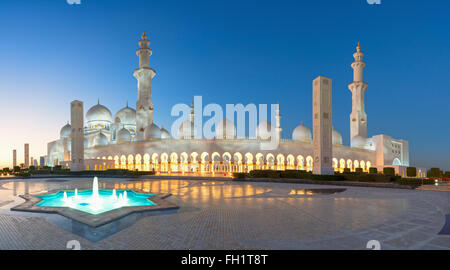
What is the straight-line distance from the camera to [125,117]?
47656mm

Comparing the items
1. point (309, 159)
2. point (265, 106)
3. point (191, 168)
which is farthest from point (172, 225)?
point (265, 106)

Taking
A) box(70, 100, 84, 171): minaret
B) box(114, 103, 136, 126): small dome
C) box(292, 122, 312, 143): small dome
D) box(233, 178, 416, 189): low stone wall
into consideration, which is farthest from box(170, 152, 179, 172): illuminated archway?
box(292, 122, 312, 143): small dome

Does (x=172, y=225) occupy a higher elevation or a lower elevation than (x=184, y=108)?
lower

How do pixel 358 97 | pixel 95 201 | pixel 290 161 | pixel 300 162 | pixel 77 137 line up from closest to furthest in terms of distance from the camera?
pixel 95 201 < pixel 77 137 < pixel 290 161 < pixel 300 162 < pixel 358 97

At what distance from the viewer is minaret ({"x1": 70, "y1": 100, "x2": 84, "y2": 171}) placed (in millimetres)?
29938

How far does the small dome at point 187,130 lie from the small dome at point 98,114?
17728 mm

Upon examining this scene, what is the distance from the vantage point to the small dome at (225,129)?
125 feet

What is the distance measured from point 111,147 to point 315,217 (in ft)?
123

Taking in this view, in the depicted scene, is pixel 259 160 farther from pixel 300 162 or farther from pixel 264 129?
pixel 264 129

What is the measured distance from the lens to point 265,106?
138 ft

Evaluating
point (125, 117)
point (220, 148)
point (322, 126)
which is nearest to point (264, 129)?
point (220, 148)

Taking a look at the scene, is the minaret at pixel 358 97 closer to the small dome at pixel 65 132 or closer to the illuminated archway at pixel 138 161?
the illuminated archway at pixel 138 161

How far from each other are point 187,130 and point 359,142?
2685cm
